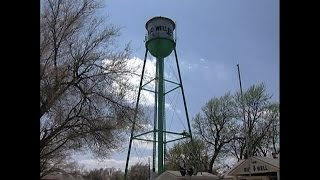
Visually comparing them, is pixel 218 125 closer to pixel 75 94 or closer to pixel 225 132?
pixel 225 132

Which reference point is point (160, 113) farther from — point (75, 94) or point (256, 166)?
point (75, 94)

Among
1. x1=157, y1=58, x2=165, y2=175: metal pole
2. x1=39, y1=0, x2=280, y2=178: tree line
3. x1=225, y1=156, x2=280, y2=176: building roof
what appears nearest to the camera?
x1=39, y1=0, x2=280, y2=178: tree line

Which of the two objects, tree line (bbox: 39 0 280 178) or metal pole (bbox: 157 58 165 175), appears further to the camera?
metal pole (bbox: 157 58 165 175)

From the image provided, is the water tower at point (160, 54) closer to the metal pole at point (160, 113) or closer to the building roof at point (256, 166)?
the metal pole at point (160, 113)

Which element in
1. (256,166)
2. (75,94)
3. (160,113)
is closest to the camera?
(75,94)

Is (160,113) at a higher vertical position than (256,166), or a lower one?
higher

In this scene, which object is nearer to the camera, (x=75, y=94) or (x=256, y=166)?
(x=75, y=94)

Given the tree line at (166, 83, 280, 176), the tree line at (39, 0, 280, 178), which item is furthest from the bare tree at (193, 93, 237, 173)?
the tree line at (39, 0, 280, 178)

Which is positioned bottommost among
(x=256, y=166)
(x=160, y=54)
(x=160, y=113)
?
(x=256, y=166)

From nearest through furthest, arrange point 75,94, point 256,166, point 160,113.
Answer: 1. point 75,94
2. point 256,166
3. point 160,113

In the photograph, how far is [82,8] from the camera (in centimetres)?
1188

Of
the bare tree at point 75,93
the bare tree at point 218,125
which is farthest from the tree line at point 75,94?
the bare tree at point 218,125

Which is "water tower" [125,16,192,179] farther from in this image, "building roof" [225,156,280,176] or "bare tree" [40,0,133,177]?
"bare tree" [40,0,133,177]

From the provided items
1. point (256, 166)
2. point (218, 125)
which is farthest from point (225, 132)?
point (256, 166)
